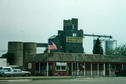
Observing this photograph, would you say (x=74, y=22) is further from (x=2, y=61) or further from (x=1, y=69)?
(x=1, y=69)

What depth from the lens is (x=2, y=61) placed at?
6925 cm

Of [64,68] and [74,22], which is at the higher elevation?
[74,22]

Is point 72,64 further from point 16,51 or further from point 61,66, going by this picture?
point 16,51

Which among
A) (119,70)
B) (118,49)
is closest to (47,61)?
(119,70)

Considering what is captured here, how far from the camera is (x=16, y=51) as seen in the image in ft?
313

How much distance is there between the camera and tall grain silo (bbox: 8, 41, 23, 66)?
9481 cm

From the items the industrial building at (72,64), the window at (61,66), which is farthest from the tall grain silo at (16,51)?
the window at (61,66)

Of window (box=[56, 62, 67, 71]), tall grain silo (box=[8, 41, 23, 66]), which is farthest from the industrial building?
tall grain silo (box=[8, 41, 23, 66])

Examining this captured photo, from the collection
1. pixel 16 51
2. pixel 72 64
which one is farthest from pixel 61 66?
pixel 16 51

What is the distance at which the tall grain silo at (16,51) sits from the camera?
94812mm

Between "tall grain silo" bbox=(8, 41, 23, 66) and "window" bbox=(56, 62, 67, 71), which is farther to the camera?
"tall grain silo" bbox=(8, 41, 23, 66)

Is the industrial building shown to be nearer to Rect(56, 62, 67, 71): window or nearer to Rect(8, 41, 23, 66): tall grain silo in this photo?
Rect(56, 62, 67, 71): window

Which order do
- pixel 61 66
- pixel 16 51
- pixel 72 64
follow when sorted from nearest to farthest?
pixel 61 66 → pixel 72 64 → pixel 16 51

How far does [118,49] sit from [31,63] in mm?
62388
